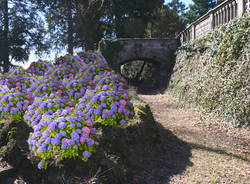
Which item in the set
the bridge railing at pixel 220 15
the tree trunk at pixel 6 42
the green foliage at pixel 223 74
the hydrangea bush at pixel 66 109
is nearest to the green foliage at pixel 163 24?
→ the bridge railing at pixel 220 15

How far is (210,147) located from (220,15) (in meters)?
4.68

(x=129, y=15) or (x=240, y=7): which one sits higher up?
(x=129, y=15)

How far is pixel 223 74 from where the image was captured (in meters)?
6.22

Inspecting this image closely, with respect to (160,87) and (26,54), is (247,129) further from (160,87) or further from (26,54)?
(26,54)

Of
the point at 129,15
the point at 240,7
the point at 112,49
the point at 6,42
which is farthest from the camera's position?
the point at 129,15

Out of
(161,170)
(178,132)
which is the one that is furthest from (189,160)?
(178,132)

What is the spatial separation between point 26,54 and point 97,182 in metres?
17.2

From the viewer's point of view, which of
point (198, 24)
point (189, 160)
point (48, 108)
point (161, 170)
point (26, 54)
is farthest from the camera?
point (26, 54)

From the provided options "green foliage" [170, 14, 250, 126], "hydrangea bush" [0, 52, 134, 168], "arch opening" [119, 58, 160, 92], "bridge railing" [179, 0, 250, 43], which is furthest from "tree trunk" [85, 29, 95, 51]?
"hydrangea bush" [0, 52, 134, 168]

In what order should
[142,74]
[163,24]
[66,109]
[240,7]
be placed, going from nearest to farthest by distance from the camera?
[66,109] → [240,7] → [142,74] → [163,24]

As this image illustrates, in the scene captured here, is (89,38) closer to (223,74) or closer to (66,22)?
(66,22)

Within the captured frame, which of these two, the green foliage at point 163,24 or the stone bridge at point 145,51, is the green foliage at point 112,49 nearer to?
the stone bridge at point 145,51

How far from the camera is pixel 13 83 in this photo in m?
4.79

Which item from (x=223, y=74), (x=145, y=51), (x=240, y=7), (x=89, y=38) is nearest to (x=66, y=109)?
(x=223, y=74)
